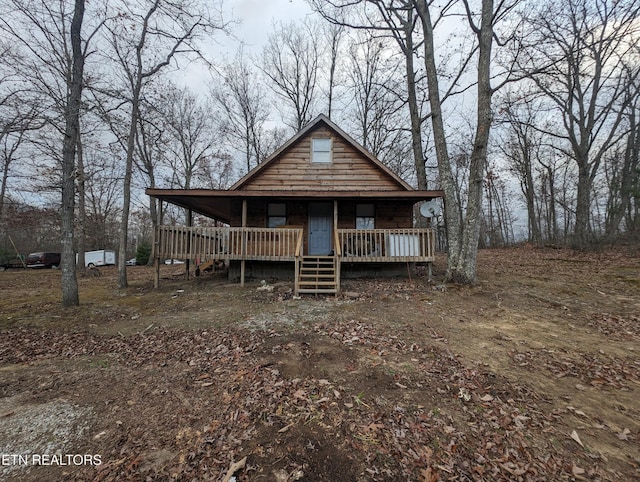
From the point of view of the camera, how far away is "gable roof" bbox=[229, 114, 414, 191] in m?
10.4

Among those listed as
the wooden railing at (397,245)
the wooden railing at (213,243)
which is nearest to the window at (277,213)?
the wooden railing at (213,243)

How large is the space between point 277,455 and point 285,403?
64 centimetres

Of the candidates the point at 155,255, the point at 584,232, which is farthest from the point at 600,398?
the point at 584,232

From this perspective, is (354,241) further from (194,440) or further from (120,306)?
(194,440)

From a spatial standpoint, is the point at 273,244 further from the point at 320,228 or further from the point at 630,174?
the point at 630,174

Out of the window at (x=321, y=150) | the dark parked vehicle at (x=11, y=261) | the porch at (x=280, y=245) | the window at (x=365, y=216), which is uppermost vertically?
the window at (x=321, y=150)

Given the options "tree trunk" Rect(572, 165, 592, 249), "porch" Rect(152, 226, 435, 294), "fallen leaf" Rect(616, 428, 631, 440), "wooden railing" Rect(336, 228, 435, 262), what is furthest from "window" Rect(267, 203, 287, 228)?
"tree trunk" Rect(572, 165, 592, 249)

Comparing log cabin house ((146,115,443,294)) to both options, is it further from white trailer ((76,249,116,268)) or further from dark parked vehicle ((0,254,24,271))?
white trailer ((76,249,116,268))

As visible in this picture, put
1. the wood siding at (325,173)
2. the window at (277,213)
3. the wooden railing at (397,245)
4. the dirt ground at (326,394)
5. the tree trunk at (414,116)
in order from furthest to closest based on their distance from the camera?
1. the tree trunk at (414,116)
2. the window at (277,213)
3. the wood siding at (325,173)
4. the wooden railing at (397,245)
5. the dirt ground at (326,394)

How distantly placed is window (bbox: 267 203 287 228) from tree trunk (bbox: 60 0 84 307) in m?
5.78

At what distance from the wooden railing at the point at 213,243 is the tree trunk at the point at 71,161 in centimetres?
230

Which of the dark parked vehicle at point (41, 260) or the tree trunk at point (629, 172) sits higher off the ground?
the tree trunk at point (629, 172)

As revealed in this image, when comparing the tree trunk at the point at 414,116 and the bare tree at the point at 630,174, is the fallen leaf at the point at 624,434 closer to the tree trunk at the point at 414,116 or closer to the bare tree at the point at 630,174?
the tree trunk at the point at 414,116

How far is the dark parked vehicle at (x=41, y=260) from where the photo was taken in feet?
67.4
